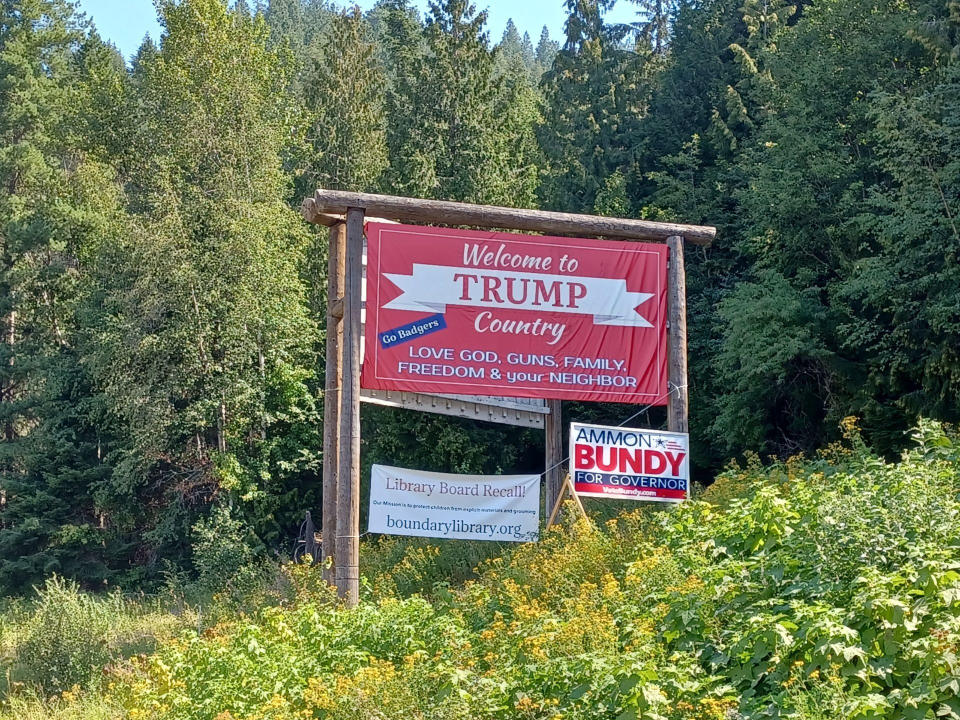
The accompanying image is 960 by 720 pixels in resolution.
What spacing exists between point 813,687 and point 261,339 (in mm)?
21065

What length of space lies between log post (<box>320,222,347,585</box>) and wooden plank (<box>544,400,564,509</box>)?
8.25 ft

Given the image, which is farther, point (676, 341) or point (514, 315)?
point (676, 341)

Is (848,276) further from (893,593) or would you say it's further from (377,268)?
(893,593)

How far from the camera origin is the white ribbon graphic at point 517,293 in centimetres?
1237

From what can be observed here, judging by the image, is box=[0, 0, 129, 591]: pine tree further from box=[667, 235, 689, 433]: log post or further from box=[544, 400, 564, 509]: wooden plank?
box=[667, 235, 689, 433]: log post

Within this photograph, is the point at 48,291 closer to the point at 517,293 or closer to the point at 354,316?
the point at 354,316

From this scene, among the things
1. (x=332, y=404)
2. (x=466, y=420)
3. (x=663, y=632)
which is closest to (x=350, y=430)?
(x=332, y=404)

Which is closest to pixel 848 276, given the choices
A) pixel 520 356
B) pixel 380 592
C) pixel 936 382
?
pixel 936 382

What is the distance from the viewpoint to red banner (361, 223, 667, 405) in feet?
40.2

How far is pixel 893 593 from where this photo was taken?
283 inches

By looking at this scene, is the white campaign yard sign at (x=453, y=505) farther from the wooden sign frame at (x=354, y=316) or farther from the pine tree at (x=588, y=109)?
the pine tree at (x=588, y=109)

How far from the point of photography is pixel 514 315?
1261cm

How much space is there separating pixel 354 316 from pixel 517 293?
1.85 metres

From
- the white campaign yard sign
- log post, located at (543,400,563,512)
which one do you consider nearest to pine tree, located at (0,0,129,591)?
log post, located at (543,400,563,512)
